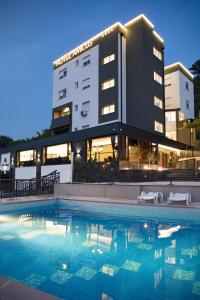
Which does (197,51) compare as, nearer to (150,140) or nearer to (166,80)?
(166,80)

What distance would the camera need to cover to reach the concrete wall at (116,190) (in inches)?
477

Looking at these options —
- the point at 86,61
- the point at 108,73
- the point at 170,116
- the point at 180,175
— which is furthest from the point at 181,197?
the point at 170,116

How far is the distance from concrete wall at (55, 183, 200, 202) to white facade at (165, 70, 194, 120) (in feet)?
75.6

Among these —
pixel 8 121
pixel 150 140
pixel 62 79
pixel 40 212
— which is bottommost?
pixel 40 212

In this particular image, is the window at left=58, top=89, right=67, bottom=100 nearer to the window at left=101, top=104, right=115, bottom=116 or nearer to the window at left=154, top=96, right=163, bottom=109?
the window at left=101, top=104, right=115, bottom=116

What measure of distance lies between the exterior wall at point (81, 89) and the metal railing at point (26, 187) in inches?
436

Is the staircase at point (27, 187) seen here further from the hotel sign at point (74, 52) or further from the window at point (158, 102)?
the hotel sign at point (74, 52)

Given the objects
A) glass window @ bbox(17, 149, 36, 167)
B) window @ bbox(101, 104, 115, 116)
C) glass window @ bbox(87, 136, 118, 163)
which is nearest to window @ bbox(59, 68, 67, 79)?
window @ bbox(101, 104, 115, 116)

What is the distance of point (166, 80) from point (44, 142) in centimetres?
2009

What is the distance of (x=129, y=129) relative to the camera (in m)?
19.8

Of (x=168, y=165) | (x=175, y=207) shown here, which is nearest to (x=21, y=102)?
(x=168, y=165)

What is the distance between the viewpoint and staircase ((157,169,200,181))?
1762cm

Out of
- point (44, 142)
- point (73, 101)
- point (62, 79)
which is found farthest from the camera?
point (62, 79)

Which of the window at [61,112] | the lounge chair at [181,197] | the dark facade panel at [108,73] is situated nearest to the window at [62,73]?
the window at [61,112]
